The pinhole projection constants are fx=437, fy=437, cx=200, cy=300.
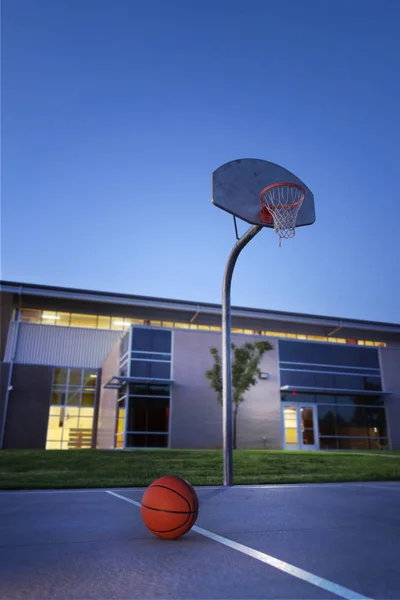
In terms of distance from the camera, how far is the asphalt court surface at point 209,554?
8.01 feet

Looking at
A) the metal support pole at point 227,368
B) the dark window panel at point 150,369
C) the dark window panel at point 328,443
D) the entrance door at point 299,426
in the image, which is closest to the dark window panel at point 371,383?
the entrance door at point 299,426

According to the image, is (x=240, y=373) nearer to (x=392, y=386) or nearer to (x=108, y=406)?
(x=108, y=406)

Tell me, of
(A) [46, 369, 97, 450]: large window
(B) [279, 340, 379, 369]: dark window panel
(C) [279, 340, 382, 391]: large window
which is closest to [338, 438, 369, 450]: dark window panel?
(C) [279, 340, 382, 391]: large window

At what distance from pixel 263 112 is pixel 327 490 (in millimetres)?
21911

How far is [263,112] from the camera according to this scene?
2475cm

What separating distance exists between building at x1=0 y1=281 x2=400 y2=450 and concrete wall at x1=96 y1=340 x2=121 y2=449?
3.6 inches

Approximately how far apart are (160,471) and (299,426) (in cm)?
1820

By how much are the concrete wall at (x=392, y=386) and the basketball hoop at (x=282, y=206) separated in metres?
24.4

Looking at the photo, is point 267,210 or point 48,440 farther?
point 48,440

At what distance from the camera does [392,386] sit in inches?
1202

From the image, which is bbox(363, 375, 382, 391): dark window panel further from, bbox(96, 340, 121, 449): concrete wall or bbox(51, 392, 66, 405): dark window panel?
bbox(51, 392, 66, 405): dark window panel

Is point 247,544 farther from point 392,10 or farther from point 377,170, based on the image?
point 377,170

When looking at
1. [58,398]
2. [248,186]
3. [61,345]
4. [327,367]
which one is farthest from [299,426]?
[248,186]

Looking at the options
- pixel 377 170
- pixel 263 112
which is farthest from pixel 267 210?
pixel 377 170
